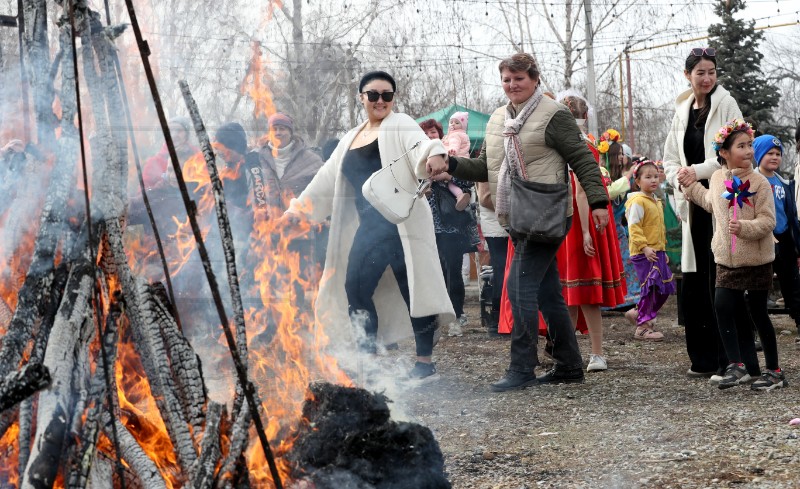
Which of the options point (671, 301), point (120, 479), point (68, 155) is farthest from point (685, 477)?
point (671, 301)

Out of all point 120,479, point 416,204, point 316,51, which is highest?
point 316,51

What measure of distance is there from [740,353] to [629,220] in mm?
3007

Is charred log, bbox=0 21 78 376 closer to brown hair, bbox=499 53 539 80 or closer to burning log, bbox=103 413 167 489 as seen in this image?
burning log, bbox=103 413 167 489

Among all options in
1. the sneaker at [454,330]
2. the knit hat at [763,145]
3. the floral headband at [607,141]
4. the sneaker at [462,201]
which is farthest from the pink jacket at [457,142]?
the knit hat at [763,145]

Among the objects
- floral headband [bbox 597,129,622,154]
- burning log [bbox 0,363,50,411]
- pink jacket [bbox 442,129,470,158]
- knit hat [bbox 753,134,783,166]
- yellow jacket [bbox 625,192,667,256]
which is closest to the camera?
burning log [bbox 0,363,50,411]

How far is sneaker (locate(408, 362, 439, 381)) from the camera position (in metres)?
6.48

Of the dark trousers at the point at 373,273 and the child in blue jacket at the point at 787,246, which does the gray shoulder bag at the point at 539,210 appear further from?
the child in blue jacket at the point at 787,246

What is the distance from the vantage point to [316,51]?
19.2 feet

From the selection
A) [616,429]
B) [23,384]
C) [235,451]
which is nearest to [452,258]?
[616,429]

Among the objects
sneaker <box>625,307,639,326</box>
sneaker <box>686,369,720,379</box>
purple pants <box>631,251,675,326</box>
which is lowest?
sneaker <box>686,369,720,379</box>

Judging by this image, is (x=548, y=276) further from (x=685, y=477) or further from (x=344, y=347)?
(x=685, y=477)

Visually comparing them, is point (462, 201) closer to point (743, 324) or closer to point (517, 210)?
point (517, 210)

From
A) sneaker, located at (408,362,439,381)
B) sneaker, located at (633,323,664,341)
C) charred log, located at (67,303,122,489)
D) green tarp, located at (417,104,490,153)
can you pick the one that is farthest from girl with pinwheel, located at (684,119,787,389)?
green tarp, located at (417,104,490,153)

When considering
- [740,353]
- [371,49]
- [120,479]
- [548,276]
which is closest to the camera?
[120,479]
